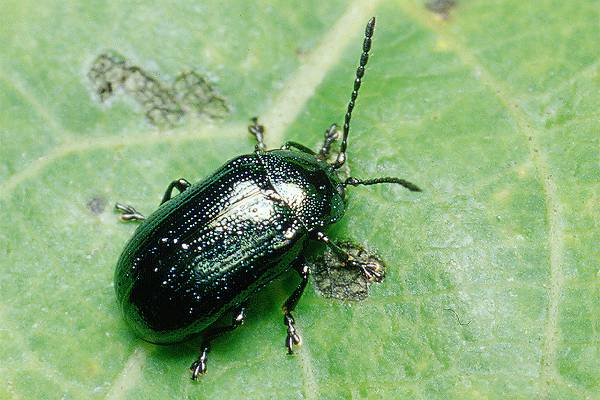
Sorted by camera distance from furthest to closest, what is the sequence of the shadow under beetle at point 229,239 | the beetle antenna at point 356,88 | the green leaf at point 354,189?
the beetle antenna at point 356,88 → the shadow under beetle at point 229,239 → the green leaf at point 354,189

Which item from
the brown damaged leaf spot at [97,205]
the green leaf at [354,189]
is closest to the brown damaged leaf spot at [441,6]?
the green leaf at [354,189]

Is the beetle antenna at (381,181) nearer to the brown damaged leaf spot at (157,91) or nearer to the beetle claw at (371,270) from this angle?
the beetle claw at (371,270)

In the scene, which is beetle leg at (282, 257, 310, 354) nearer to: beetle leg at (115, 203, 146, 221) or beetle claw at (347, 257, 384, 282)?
beetle claw at (347, 257, 384, 282)

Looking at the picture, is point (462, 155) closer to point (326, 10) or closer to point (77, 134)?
point (326, 10)

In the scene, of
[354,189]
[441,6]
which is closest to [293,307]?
[354,189]

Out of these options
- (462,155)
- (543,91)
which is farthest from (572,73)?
(462,155)
